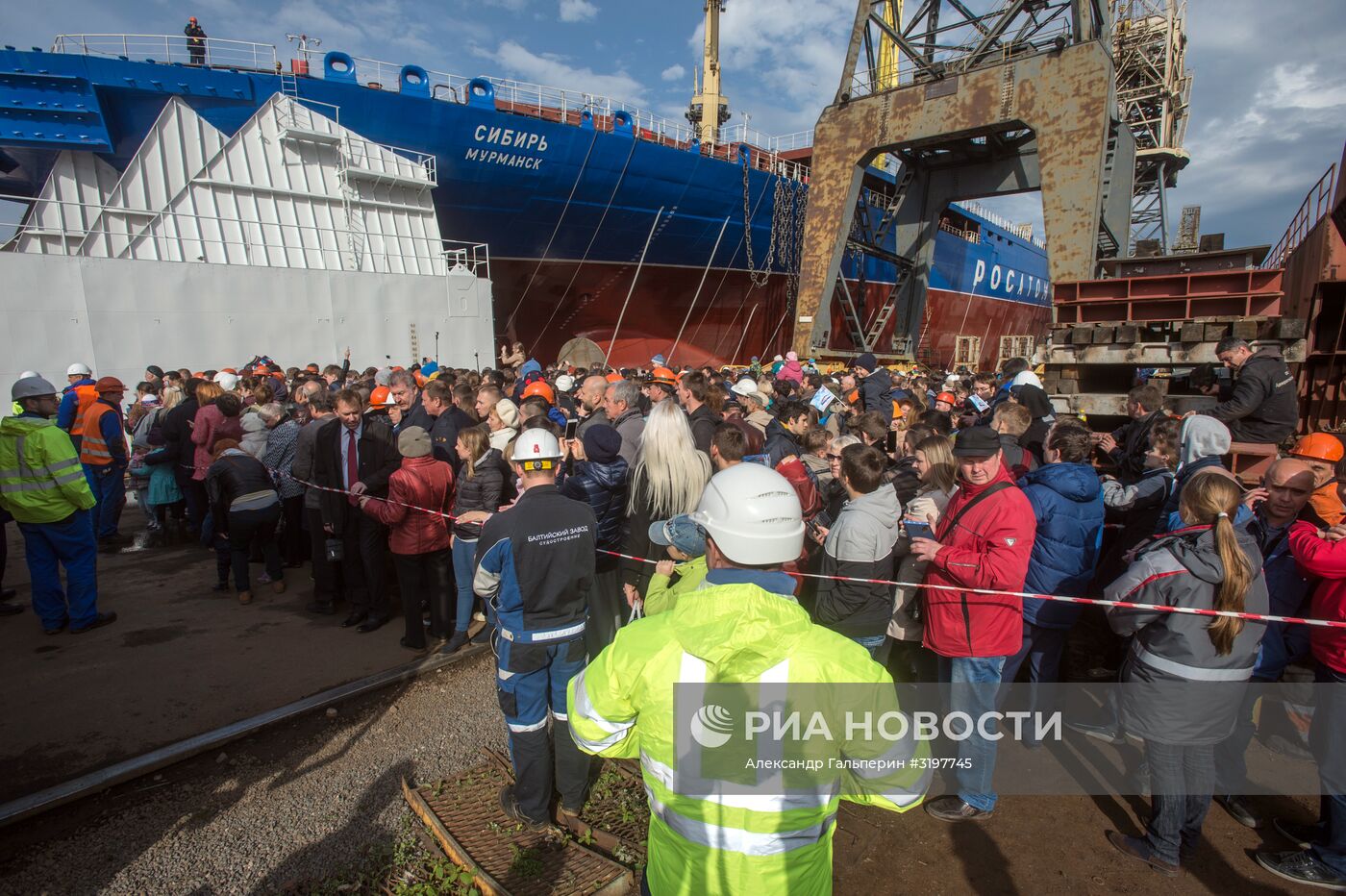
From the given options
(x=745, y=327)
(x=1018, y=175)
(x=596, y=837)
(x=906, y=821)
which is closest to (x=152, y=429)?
(x=596, y=837)

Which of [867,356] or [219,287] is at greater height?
[219,287]

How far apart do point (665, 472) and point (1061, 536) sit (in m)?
2.15

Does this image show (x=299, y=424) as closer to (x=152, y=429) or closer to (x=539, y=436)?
(x=152, y=429)

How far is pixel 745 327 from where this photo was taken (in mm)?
22406

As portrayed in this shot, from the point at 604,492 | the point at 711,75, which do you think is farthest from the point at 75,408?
the point at 711,75

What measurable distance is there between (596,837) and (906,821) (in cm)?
150

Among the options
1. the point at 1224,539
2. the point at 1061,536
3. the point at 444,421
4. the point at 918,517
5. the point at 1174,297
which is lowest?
the point at 1061,536

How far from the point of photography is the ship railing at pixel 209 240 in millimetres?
11086

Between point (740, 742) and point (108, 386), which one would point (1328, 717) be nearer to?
point (740, 742)

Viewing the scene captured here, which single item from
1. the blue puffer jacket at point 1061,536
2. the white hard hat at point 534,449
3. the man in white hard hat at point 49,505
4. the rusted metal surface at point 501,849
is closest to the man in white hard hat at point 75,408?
the man in white hard hat at point 49,505

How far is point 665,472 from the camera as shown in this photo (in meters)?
3.62

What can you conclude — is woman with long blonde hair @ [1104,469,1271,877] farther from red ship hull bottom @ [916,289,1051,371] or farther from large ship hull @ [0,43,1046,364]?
red ship hull bottom @ [916,289,1051,371]

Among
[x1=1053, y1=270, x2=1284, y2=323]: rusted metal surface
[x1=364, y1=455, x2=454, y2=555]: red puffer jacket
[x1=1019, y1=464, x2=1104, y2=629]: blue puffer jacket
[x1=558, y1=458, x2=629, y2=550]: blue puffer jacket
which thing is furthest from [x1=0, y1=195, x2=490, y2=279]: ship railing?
[x1=1019, y1=464, x2=1104, y2=629]: blue puffer jacket

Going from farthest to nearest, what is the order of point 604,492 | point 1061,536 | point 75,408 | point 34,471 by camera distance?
point 75,408 → point 34,471 → point 604,492 → point 1061,536
